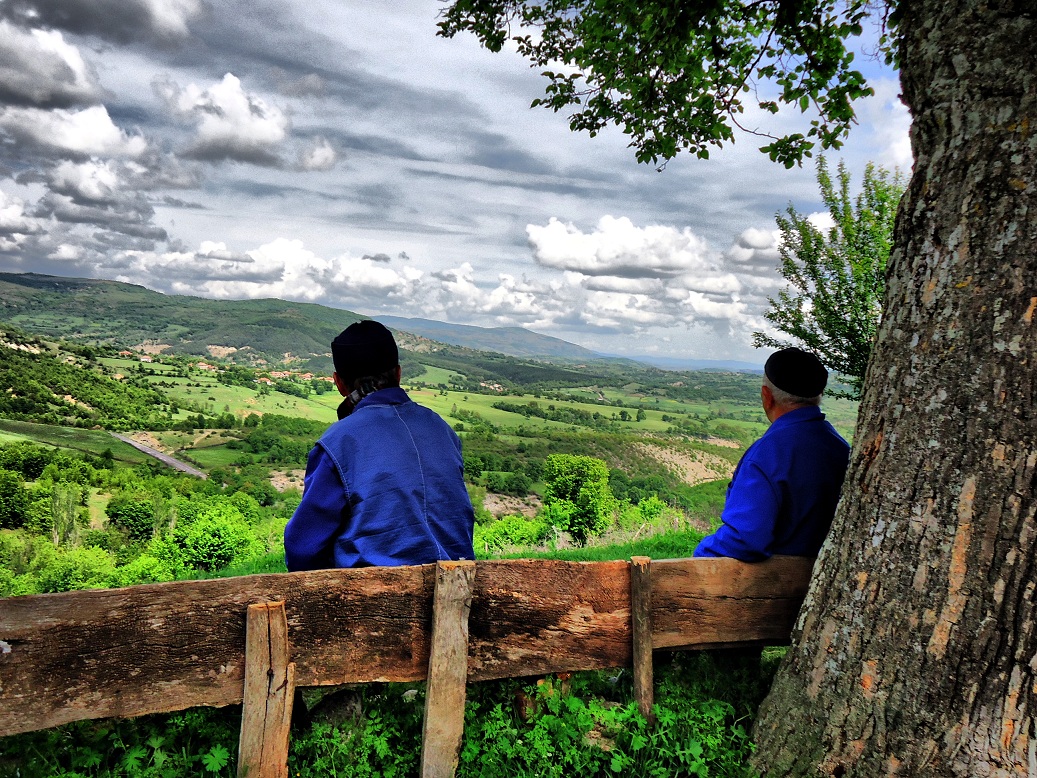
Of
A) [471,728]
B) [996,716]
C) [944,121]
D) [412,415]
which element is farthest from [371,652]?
[944,121]

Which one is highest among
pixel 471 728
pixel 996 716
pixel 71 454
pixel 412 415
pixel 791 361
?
pixel 791 361

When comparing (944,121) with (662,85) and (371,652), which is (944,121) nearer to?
(371,652)

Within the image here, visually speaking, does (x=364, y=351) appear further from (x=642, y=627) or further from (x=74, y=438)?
(x=74, y=438)

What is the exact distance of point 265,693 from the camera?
2.48 m

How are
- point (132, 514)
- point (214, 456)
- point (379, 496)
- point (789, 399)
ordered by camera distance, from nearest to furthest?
point (379, 496), point (789, 399), point (132, 514), point (214, 456)

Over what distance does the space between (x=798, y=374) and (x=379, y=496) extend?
2.35m

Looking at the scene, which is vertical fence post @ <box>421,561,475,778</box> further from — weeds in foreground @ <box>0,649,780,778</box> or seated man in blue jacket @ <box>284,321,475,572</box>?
seated man in blue jacket @ <box>284,321,475,572</box>

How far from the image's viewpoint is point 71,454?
293 ft

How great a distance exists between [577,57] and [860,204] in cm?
1601

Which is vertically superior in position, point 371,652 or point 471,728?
point 371,652

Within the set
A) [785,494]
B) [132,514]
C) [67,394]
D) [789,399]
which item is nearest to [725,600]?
[785,494]

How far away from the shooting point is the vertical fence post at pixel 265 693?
8.02ft

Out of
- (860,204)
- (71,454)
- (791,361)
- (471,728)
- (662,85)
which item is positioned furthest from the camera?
(71,454)

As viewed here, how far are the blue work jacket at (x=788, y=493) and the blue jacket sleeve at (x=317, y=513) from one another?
6.10ft
